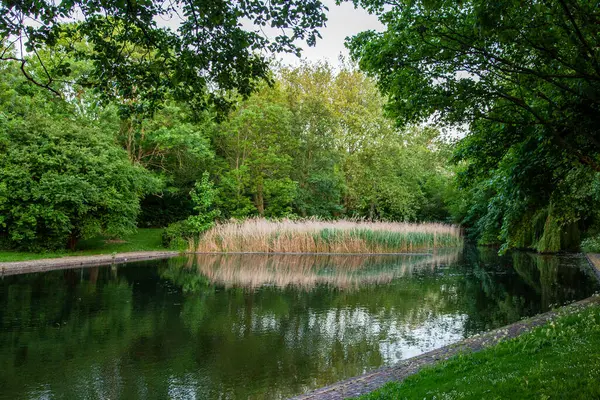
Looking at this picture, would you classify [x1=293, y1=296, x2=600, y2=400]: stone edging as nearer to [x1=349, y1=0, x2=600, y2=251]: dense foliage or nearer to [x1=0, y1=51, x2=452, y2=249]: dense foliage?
[x1=349, y1=0, x2=600, y2=251]: dense foliage

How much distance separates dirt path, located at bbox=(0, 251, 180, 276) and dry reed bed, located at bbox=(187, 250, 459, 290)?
7.38ft

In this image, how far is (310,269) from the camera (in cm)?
1822

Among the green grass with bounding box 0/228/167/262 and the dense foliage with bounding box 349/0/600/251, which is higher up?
the dense foliage with bounding box 349/0/600/251

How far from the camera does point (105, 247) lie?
75.5 feet

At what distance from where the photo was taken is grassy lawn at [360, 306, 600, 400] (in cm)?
384

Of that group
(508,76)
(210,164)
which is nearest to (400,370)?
(508,76)

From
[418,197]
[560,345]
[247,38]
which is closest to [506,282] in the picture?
[560,345]

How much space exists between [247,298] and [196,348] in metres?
4.42

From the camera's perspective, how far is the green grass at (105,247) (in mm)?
17969

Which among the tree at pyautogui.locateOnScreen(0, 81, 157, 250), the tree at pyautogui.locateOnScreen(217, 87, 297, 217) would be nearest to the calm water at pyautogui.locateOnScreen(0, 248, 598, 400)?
the tree at pyautogui.locateOnScreen(0, 81, 157, 250)

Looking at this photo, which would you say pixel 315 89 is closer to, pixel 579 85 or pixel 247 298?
pixel 247 298

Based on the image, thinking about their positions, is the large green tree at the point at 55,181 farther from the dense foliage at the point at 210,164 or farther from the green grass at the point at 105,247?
the green grass at the point at 105,247

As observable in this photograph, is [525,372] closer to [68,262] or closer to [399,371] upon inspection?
[399,371]

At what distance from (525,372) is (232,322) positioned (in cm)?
618
